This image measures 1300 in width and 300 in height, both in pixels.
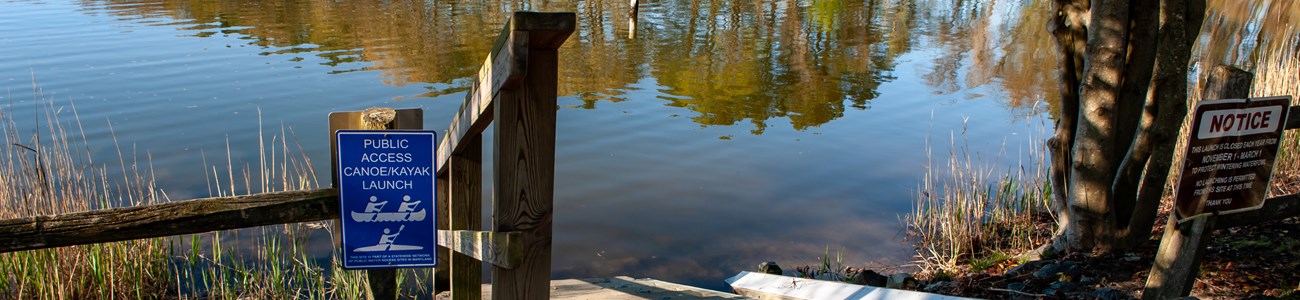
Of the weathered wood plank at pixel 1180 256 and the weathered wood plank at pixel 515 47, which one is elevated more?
the weathered wood plank at pixel 515 47

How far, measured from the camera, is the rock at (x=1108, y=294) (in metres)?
4.74

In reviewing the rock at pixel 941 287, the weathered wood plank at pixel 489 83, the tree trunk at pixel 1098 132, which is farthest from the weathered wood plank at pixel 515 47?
the tree trunk at pixel 1098 132

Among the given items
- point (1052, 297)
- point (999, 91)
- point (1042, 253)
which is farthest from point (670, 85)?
point (1052, 297)

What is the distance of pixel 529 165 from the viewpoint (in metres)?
2.96

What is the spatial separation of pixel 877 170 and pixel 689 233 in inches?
105

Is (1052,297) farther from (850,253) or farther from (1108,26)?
(850,253)

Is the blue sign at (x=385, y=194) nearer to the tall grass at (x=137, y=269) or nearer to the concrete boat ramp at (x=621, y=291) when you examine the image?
the concrete boat ramp at (x=621, y=291)

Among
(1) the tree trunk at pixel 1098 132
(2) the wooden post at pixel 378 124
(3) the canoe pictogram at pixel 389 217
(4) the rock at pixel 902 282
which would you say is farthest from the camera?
(4) the rock at pixel 902 282

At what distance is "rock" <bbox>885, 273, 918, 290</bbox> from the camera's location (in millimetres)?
5914

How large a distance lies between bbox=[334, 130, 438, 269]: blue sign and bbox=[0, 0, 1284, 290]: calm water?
13.0ft

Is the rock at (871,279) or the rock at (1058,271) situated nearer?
the rock at (1058,271)

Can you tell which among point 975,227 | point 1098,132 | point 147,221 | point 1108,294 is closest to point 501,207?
point 147,221

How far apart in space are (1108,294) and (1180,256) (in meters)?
0.77

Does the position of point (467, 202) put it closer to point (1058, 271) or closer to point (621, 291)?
point (621, 291)
